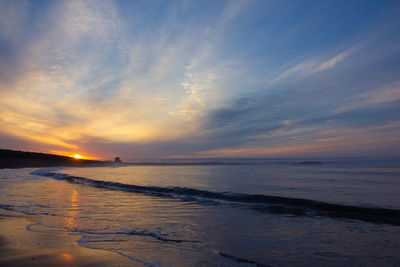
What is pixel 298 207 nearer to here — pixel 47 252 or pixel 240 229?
pixel 240 229

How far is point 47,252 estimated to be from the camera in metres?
4.02

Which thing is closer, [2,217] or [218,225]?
[218,225]

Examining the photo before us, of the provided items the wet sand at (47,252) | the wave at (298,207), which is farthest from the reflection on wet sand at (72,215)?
the wave at (298,207)

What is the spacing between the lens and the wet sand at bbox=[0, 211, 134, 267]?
3.61m

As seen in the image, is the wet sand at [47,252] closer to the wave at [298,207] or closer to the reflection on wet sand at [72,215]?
the reflection on wet sand at [72,215]

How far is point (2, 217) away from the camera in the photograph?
21.7 ft

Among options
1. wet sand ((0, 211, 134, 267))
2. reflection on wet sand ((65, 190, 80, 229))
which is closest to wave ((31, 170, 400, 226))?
reflection on wet sand ((65, 190, 80, 229))

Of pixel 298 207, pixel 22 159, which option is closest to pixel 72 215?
pixel 298 207

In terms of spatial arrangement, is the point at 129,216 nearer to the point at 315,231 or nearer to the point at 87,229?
the point at 87,229

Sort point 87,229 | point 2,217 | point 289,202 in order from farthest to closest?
point 289,202
point 2,217
point 87,229

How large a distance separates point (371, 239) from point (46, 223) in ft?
24.4

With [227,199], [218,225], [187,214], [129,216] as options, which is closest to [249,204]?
[227,199]

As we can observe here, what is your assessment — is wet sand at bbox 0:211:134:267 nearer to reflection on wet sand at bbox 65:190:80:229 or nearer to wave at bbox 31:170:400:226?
reflection on wet sand at bbox 65:190:80:229

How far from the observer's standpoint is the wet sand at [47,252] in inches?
142
